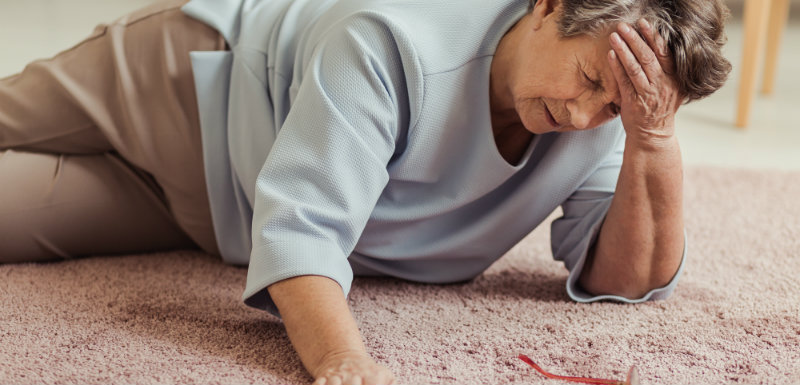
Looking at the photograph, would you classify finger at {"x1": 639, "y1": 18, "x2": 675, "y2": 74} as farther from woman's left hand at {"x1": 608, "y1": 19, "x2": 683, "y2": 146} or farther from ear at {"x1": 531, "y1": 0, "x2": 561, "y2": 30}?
ear at {"x1": 531, "y1": 0, "x2": 561, "y2": 30}

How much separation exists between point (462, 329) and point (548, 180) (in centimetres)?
27

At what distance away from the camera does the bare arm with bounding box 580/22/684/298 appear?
3.68 feet

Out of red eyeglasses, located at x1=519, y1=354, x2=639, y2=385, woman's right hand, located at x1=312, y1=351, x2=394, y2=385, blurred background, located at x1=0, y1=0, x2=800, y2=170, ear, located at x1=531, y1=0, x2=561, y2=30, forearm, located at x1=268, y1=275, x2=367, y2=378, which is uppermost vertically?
ear, located at x1=531, y1=0, x2=561, y2=30

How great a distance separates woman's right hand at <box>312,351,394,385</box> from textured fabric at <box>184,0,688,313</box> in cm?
11

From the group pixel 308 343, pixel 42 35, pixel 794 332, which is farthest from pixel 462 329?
pixel 42 35

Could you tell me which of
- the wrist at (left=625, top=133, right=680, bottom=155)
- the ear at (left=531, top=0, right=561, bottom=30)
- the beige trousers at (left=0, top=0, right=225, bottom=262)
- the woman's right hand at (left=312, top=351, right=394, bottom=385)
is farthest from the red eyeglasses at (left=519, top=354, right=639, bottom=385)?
the beige trousers at (left=0, top=0, right=225, bottom=262)

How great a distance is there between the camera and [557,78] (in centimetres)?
114

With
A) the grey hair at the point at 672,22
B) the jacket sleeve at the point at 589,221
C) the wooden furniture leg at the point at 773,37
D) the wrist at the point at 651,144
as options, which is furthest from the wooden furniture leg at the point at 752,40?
the grey hair at the point at 672,22

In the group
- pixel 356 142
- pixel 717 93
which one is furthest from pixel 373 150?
pixel 717 93

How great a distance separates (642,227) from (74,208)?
954 millimetres

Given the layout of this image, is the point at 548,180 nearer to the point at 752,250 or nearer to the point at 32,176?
the point at 752,250

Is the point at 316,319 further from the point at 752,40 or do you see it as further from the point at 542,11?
the point at 752,40

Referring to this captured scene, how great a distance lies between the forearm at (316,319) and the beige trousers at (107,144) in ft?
1.61

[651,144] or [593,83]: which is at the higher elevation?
[593,83]
